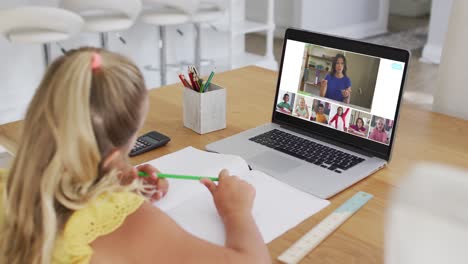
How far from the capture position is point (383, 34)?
5922mm

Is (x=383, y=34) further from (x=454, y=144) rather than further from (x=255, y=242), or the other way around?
(x=255, y=242)

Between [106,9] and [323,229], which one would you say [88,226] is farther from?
[106,9]

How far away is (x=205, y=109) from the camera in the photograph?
136cm

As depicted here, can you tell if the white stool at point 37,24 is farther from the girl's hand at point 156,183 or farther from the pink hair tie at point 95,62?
the pink hair tie at point 95,62

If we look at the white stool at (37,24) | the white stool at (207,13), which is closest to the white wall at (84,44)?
the white stool at (37,24)

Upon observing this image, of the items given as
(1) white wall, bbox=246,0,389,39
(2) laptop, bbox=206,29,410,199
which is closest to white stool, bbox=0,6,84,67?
(2) laptop, bbox=206,29,410,199

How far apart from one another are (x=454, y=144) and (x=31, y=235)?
1.01 meters

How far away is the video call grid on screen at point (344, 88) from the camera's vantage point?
116 centimetres

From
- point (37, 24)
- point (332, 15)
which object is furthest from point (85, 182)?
point (332, 15)

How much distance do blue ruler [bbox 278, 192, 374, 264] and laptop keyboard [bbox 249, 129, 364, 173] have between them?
119 mm

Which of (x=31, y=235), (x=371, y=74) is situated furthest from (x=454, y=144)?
(x=31, y=235)

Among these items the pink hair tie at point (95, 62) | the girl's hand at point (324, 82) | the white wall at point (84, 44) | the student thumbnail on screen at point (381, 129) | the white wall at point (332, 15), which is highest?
the pink hair tie at point (95, 62)

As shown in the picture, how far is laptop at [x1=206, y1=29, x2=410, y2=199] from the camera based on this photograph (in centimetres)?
114

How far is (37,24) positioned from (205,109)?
165 cm
